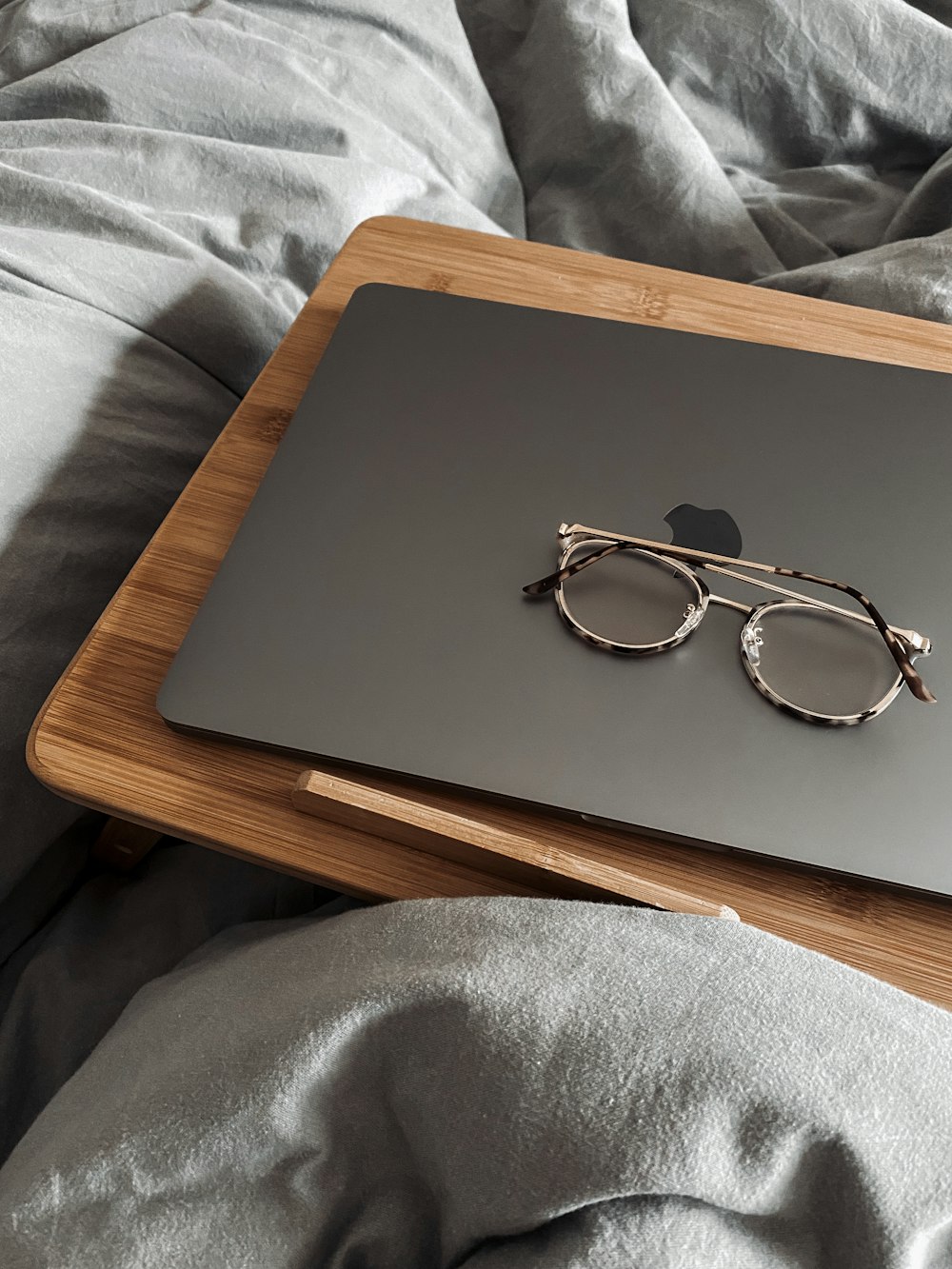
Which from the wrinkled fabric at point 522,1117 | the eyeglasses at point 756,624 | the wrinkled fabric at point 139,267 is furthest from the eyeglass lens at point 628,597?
the wrinkled fabric at point 139,267

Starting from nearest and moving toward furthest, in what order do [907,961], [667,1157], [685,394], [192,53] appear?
[667,1157] → [907,961] → [685,394] → [192,53]

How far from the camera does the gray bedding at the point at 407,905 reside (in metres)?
0.29

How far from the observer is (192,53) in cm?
79

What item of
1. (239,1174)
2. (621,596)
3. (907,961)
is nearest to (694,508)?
(621,596)

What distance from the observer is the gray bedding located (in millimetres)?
287

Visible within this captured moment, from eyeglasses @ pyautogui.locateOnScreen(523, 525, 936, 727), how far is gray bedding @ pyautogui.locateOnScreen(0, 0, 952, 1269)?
12 cm

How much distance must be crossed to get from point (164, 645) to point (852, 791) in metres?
0.31

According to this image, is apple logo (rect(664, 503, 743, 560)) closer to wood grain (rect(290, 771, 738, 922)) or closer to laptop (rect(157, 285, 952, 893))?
laptop (rect(157, 285, 952, 893))

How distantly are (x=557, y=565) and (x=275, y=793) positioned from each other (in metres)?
0.16

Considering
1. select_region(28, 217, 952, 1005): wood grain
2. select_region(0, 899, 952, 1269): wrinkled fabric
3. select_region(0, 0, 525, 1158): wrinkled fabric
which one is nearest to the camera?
select_region(0, 899, 952, 1269): wrinkled fabric

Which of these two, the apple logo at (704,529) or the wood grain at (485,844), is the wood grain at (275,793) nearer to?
the wood grain at (485,844)

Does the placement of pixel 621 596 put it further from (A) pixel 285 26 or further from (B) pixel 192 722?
(A) pixel 285 26

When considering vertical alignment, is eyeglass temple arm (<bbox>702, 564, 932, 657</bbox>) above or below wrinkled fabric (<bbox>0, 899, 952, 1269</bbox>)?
above

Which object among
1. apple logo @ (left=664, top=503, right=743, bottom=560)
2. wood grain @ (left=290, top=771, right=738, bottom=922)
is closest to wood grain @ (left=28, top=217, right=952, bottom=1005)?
wood grain @ (left=290, top=771, right=738, bottom=922)
